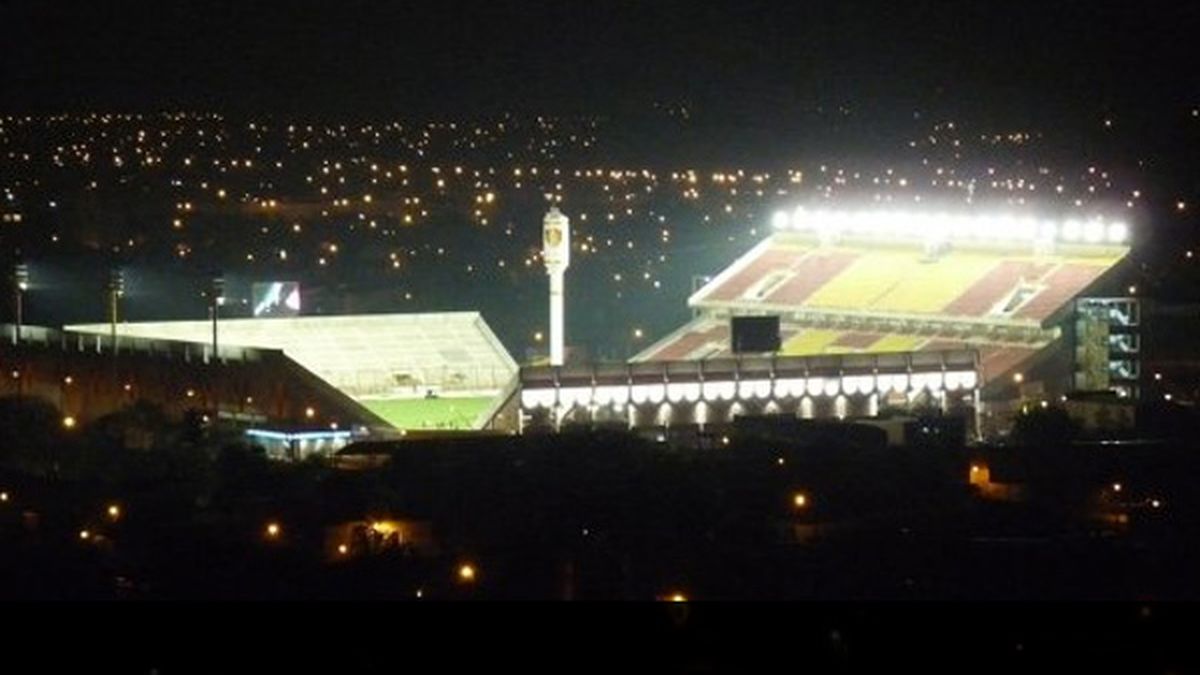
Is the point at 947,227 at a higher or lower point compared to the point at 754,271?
higher

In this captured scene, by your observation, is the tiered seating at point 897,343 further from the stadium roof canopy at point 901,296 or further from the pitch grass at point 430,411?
the pitch grass at point 430,411

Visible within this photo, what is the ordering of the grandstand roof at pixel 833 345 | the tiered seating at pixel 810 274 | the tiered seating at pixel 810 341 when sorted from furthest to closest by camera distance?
the tiered seating at pixel 810 274 → the tiered seating at pixel 810 341 → the grandstand roof at pixel 833 345

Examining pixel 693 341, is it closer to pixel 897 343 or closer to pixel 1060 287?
pixel 897 343

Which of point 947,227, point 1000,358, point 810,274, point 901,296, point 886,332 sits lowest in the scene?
point 1000,358

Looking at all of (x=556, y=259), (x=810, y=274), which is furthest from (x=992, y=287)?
(x=556, y=259)

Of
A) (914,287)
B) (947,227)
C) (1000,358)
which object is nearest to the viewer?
(1000,358)

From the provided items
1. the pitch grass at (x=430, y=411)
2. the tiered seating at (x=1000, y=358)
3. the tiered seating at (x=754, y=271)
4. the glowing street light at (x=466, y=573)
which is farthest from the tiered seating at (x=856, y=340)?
the glowing street light at (x=466, y=573)

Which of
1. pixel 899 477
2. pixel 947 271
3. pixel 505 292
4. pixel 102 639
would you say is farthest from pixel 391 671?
pixel 505 292
